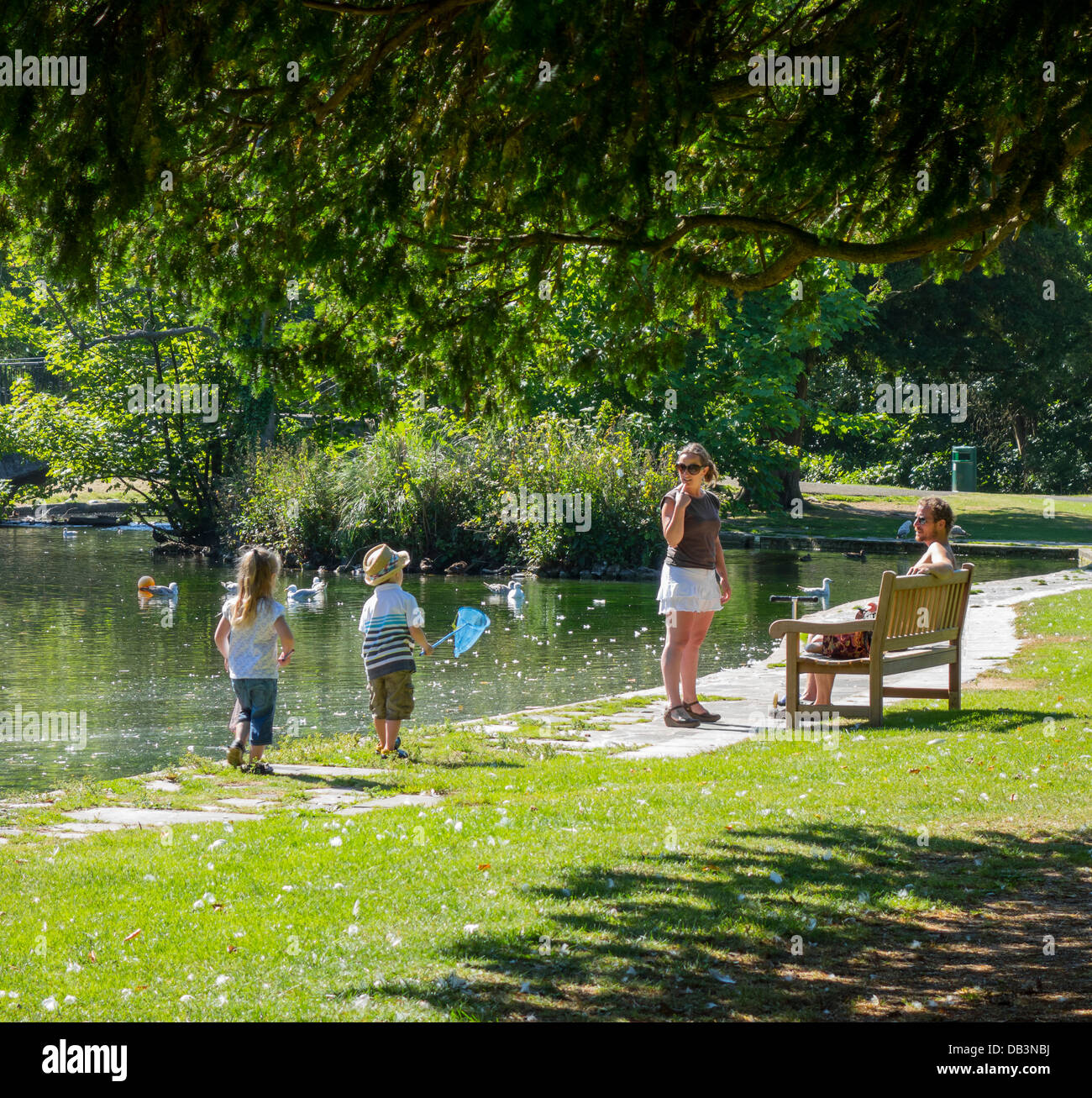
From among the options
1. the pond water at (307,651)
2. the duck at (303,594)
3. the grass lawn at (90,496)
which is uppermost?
Result: the grass lawn at (90,496)

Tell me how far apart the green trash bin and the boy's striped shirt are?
122ft

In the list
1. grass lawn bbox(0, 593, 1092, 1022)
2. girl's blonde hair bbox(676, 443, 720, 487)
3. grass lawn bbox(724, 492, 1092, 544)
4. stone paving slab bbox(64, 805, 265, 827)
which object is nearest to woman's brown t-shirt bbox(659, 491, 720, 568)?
girl's blonde hair bbox(676, 443, 720, 487)

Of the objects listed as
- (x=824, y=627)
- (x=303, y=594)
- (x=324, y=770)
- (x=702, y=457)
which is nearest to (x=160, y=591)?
(x=303, y=594)

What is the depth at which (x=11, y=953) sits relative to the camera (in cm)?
494

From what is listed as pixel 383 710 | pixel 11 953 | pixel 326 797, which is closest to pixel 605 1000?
pixel 11 953

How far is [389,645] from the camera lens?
1027 centimetres

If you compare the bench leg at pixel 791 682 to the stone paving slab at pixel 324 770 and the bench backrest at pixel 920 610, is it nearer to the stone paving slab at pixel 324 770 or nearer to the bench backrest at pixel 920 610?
the bench backrest at pixel 920 610

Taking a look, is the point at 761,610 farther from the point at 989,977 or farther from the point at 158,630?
the point at 989,977

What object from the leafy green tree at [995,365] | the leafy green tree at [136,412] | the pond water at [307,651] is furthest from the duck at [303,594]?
the leafy green tree at [995,365]

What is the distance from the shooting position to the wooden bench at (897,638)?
10.0 metres

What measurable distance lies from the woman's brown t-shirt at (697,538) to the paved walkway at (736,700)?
133 cm

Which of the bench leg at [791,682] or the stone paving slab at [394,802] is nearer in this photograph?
the stone paving slab at [394,802]

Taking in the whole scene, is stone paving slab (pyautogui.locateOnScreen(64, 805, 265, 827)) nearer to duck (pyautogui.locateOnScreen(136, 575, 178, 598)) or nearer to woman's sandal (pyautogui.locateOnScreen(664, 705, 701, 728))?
woman's sandal (pyautogui.locateOnScreen(664, 705, 701, 728))
